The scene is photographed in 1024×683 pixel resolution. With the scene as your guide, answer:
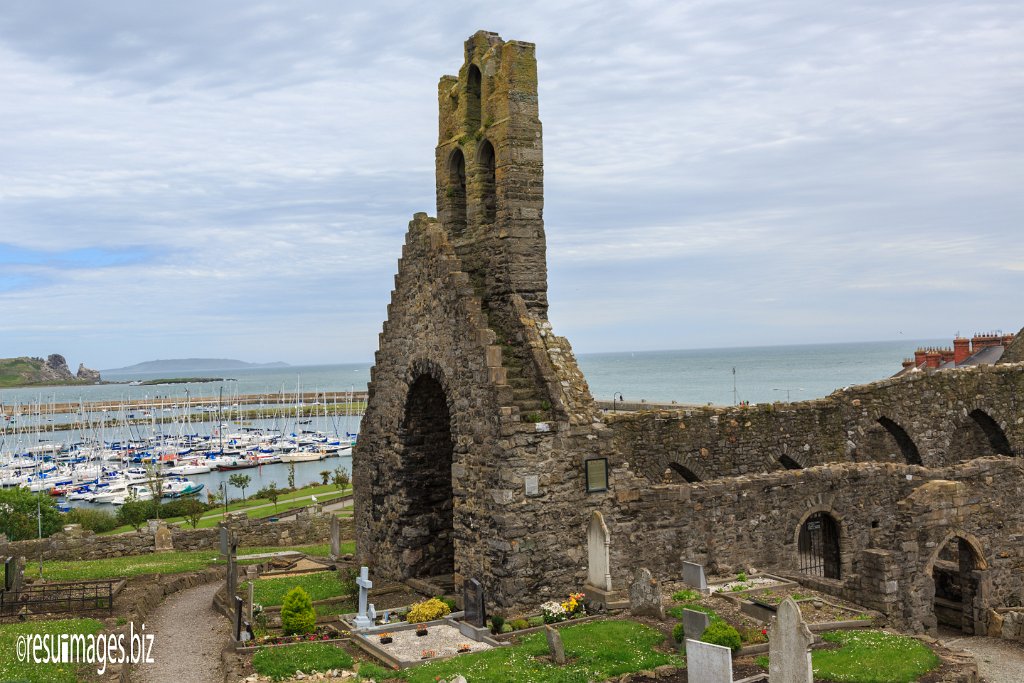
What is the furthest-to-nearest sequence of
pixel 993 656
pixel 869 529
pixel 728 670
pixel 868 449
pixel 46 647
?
pixel 868 449 < pixel 869 529 < pixel 993 656 < pixel 46 647 < pixel 728 670

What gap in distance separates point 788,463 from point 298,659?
16.5 m

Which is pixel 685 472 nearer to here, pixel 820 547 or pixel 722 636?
pixel 820 547

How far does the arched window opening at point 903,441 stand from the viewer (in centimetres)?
2719

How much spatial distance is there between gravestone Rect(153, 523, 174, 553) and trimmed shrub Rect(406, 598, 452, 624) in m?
14.8

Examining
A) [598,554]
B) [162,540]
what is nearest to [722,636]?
[598,554]

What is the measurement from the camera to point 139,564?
2636cm

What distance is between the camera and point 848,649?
14547 millimetres

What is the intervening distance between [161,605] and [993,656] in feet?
62.4

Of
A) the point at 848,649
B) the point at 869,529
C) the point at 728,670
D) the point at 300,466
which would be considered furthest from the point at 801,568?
the point at 300,466

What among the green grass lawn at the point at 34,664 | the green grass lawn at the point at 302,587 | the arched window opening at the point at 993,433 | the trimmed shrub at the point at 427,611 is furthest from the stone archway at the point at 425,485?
the arched window opening at the point at 993,433

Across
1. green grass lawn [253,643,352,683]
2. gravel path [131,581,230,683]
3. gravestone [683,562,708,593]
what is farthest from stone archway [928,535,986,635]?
gravel path [131,581,230,683]

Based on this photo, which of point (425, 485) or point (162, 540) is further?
point (162, 540)

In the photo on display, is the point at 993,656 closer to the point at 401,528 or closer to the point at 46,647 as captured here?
the point at 401,528

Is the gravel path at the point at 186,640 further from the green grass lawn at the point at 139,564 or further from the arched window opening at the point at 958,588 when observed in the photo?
the arched window opening at the point at 958,588
